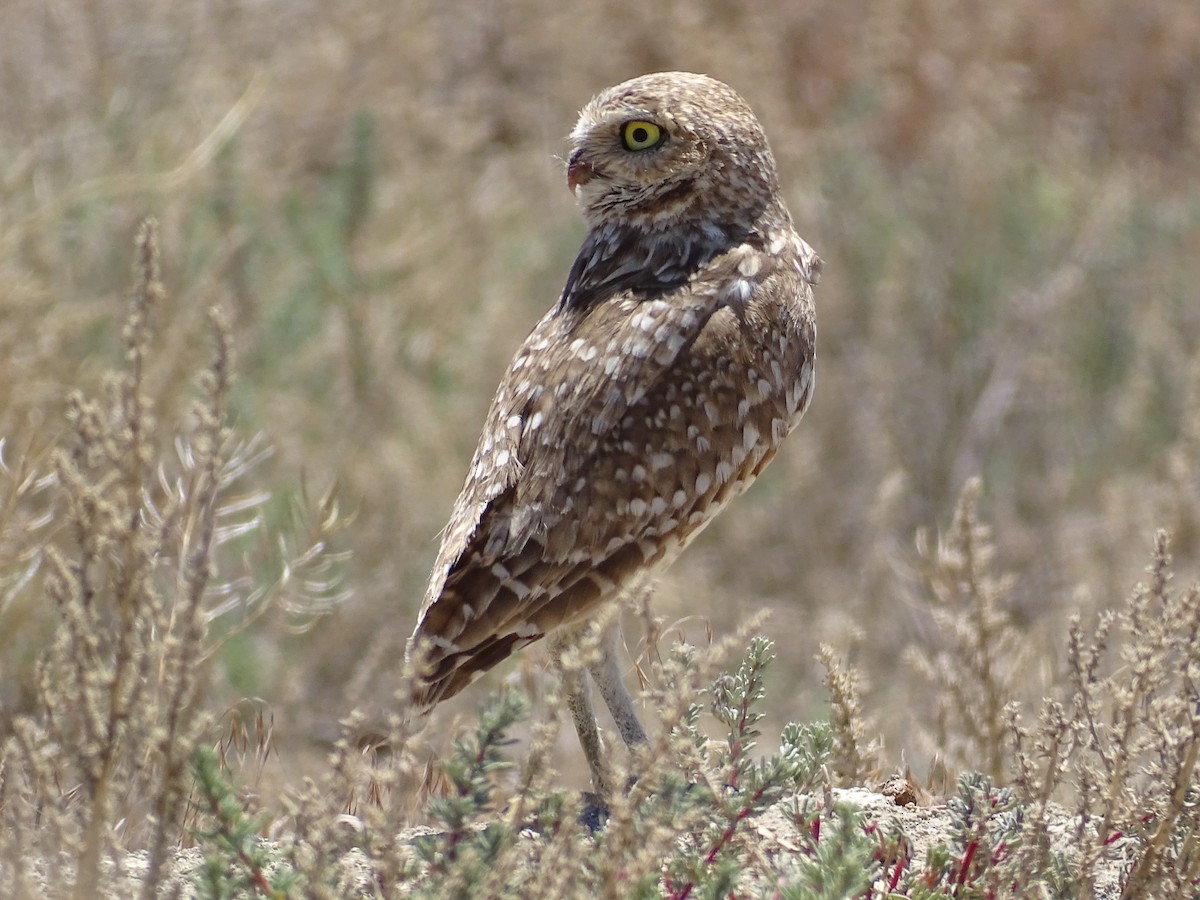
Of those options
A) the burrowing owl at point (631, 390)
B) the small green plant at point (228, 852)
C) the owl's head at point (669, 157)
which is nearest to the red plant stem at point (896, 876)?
the burrowing owl at point (631, 390)

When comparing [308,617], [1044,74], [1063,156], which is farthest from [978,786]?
[1044,74]

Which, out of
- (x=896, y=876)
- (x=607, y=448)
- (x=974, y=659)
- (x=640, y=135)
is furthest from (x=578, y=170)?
(x=896, y=876)

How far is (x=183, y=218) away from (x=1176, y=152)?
8.39 meters

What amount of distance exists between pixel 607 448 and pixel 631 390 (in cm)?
19

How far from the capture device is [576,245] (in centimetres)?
1085

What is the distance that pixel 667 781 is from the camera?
2998 millimetres

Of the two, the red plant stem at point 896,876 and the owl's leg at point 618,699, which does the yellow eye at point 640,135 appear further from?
the red plant stem at point 896,876

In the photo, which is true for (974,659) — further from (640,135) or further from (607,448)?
(640,135)

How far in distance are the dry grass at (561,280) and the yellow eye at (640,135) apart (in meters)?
1.93

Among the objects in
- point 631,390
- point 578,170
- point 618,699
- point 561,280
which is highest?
point 578,170

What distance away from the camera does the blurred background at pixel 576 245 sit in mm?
8242

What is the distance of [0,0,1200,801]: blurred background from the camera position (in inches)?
324

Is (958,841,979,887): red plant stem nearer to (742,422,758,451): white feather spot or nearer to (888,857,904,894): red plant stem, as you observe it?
(888,857,904,894): red plant stem

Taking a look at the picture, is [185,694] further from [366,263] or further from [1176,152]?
[1176,152]
